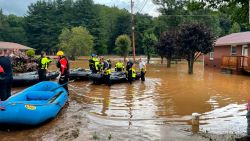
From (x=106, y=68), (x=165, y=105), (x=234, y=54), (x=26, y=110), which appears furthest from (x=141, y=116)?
(x=234, y=54)

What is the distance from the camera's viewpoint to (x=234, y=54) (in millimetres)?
29781

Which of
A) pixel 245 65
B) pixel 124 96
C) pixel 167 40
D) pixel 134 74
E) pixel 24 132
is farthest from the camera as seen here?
pixel 167 40

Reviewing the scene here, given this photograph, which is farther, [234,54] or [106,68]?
[234,54]

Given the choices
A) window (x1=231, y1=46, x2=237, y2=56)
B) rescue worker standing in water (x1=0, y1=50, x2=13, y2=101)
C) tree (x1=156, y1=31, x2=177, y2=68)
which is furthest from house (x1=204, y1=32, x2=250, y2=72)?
rescue worker standing in water (x1=0, y1=50, x2=13, y2=101)

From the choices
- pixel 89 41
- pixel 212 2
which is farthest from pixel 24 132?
pixel 89 41

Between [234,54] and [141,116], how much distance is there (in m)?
22.5

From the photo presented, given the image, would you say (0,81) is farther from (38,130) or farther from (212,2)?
(212,2)

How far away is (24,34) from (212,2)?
7362 cm

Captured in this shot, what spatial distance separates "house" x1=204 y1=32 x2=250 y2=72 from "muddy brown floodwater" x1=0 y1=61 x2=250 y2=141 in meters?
10.2

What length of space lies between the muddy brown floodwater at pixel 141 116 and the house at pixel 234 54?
10.2 metres

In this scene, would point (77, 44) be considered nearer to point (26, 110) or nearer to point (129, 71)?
point (129, 71)

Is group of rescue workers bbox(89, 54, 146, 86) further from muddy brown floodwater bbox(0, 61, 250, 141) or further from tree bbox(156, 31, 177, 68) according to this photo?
tree bbox(156, 31, 177, 68)

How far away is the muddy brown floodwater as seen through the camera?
7.84 metres

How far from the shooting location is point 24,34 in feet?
249
